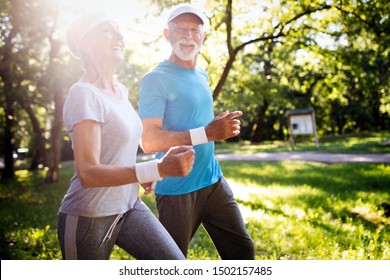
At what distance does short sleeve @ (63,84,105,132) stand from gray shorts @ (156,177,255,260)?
3.39ft

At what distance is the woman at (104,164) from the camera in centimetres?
181

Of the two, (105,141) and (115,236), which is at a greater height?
(105,141)

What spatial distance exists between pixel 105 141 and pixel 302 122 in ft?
64.6

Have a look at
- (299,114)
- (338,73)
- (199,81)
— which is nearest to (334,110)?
(299,114)

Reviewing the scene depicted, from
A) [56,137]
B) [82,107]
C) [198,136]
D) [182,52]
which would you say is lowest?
[198,136]

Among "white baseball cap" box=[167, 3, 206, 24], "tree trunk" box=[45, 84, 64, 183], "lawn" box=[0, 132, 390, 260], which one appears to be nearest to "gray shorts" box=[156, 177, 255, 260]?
"white baseball cap" box=[167, 3, 206, 24]

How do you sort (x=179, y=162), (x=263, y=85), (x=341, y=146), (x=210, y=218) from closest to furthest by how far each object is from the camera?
1. (x=179, y=162)
2. (x=210, y=218)
3. (x=263, y=85)
4. (x=341, y=146)

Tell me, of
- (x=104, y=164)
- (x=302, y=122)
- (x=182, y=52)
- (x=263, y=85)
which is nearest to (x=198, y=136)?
(x=182, y=52)

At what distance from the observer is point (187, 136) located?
8.39 feet

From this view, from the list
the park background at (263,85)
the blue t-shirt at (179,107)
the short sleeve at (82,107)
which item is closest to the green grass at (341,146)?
the park background at (263,85)

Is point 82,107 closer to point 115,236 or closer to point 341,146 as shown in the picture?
point 115,236

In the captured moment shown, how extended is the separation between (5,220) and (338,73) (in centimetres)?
822

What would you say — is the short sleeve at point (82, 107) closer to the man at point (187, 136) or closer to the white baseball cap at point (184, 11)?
Result: the man at point (187, 136)
